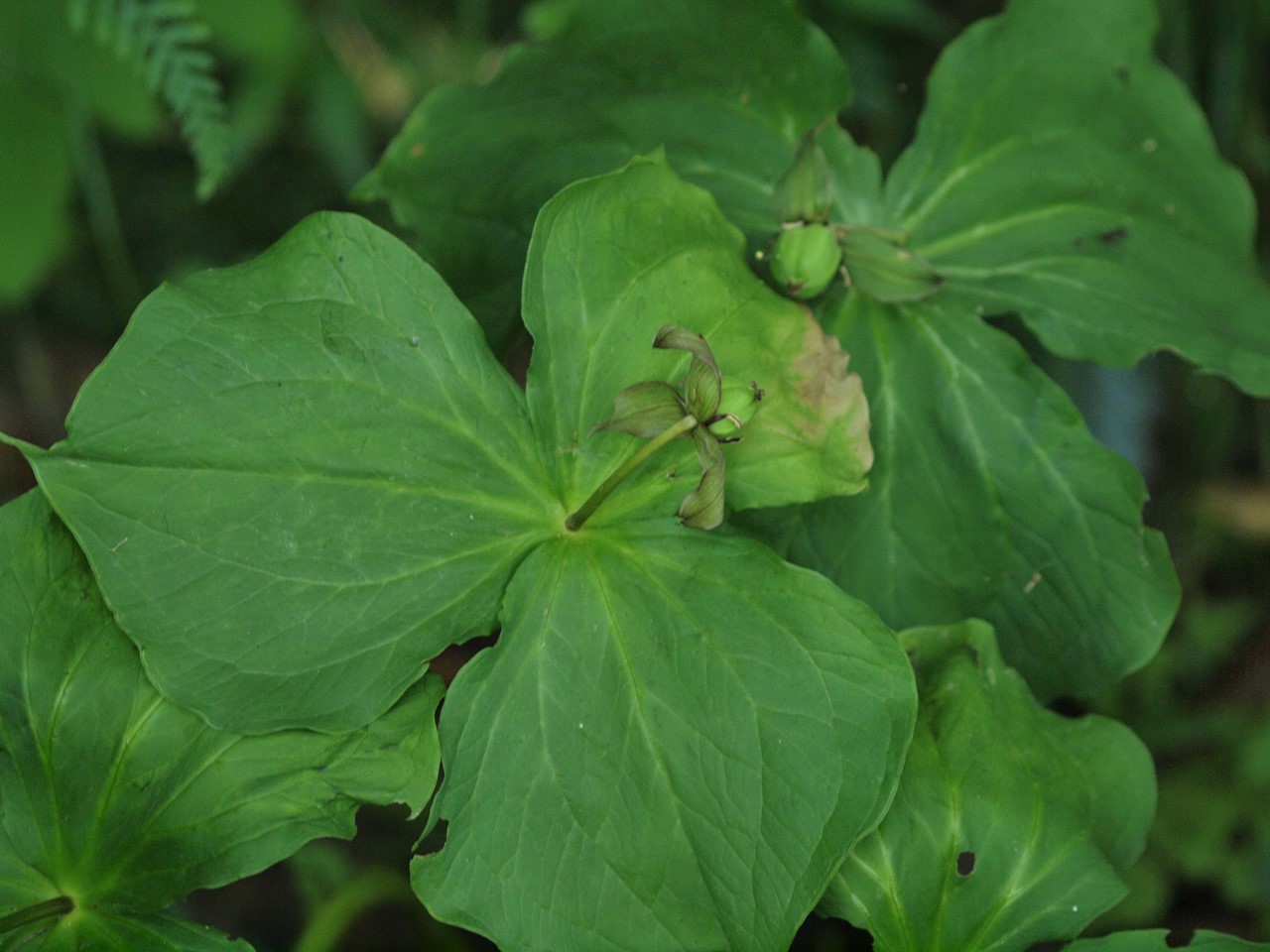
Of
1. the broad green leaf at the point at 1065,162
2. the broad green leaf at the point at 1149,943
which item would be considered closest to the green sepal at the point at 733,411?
the broad green leaf at the point at 1065,162

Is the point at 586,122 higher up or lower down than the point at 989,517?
higher up

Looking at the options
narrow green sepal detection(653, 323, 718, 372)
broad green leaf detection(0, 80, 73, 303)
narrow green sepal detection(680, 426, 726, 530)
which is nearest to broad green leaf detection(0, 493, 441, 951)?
narrow green sepal detection(680, 426, 726, 530)

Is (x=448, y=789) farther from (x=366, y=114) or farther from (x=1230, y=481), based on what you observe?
(x=1230, y=481)

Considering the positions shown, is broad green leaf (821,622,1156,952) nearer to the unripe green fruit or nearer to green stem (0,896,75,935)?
the unripe green fruit

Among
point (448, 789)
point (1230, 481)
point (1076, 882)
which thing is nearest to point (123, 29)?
point (448, 789)

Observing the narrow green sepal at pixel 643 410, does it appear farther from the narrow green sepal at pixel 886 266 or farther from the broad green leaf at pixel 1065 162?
the broad green leaf at pixel 1065 162

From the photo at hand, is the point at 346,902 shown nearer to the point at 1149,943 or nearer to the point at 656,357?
the point at 656,357

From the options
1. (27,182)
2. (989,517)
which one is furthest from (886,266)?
(27,182)
